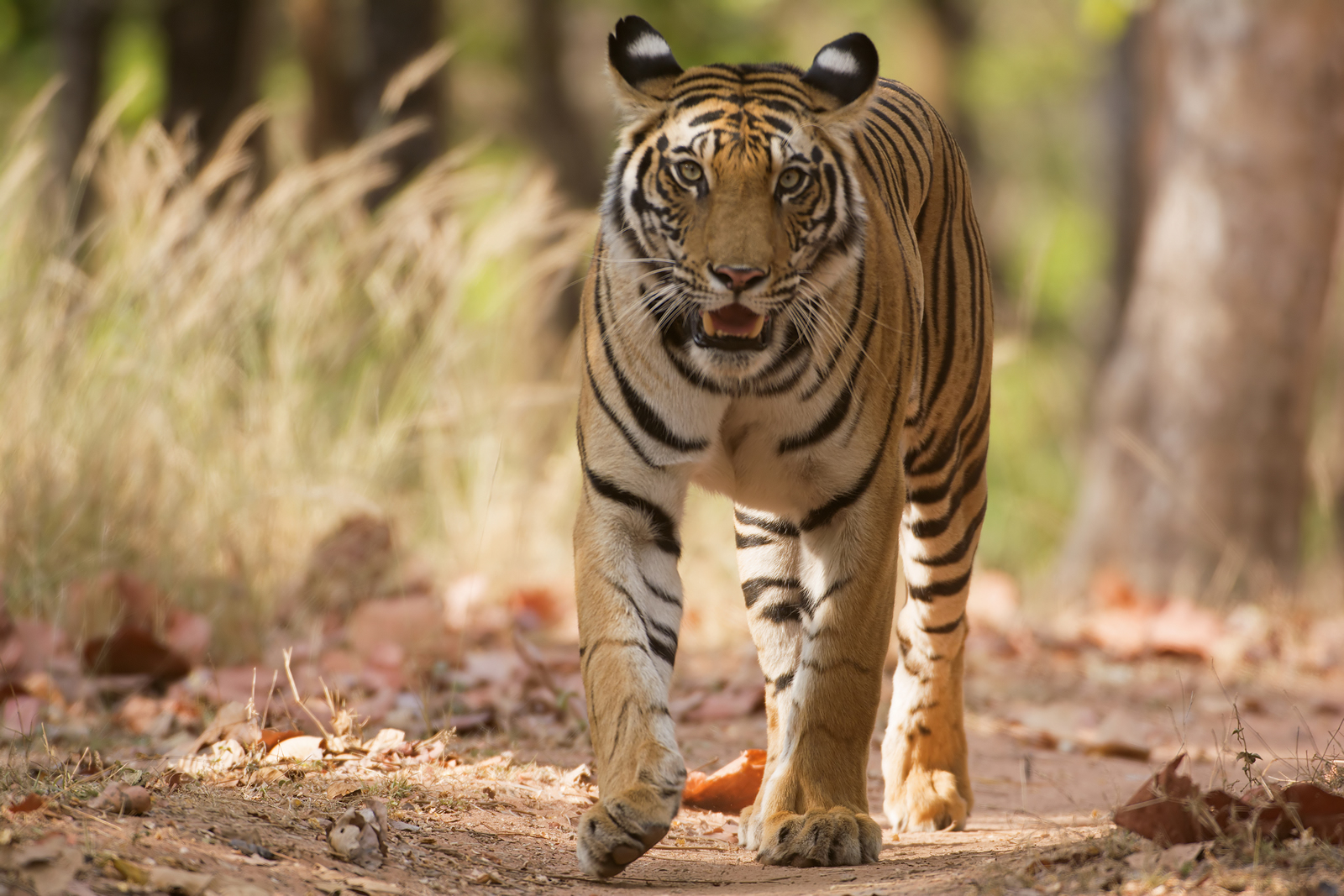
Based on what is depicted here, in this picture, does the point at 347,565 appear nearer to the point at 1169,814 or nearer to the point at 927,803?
the point at 927,803

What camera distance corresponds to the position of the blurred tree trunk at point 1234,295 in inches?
295

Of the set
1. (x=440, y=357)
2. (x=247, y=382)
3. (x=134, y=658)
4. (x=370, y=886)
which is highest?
(x=440, y=357)

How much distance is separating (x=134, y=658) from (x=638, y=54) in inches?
96.2

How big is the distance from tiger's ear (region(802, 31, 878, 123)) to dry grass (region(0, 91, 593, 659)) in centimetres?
144

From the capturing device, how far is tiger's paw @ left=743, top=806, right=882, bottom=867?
9.76 ft

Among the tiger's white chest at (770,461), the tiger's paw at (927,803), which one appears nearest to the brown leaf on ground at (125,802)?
the tiger's white chest at (770,461)

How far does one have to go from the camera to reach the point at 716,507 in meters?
7.71

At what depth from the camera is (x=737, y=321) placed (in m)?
3.02

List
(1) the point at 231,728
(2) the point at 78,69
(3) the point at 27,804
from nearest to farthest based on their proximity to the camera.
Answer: (3) the point at 27,804, (1) the point at 231,728, (2) the point at 78,69

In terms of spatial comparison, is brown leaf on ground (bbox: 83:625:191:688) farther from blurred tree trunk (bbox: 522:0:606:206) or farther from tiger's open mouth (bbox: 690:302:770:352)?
blurred tree trunk (bbox: 522:0:606:206)

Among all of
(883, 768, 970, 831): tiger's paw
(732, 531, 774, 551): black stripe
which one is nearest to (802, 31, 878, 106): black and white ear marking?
(732, 531, 774, 551): black stripe

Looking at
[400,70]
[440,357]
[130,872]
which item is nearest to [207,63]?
[400,70]

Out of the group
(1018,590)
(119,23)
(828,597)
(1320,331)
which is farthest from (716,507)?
(119,23)

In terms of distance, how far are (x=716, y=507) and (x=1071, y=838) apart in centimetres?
468
